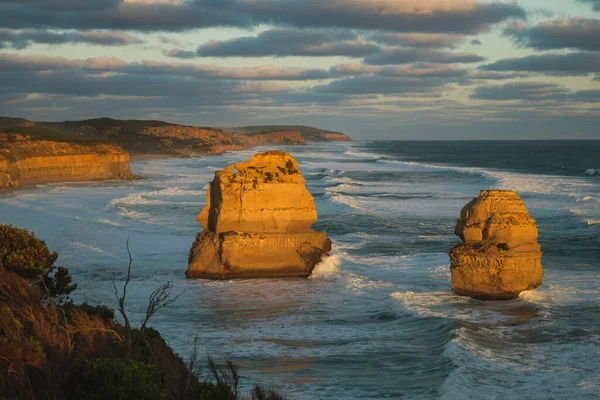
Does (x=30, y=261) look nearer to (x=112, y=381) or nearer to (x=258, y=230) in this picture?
(x=258, y=230)

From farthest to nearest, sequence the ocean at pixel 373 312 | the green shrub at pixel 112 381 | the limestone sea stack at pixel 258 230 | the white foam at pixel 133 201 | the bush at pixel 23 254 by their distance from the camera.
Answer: the white foam at pixel 133 201, the limestone sea stack at pixel 258 230, the bush at pixel 23 254, the ocean at pixel 373 312, the green shrub at pixel 112 381

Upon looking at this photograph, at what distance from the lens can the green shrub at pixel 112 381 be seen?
9.75 m

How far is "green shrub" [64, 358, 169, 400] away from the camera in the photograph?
9750 mm

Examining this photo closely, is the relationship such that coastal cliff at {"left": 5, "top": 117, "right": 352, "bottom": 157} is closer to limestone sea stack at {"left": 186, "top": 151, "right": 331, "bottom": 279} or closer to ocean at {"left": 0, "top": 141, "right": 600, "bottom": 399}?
ocean at {"left": 0, "top": 141, "right": 600, "bottom": 399}

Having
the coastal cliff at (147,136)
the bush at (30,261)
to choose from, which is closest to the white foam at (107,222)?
the bush at (30,261)

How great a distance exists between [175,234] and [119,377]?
24.2 meters

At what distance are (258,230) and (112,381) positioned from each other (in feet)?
47.5

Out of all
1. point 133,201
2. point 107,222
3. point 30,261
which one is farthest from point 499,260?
point 133,201

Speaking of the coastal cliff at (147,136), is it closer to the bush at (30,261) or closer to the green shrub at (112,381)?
the bush at (30,261)

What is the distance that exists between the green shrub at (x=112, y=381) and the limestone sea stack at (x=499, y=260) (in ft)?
37.3

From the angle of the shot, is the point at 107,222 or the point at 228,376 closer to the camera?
the point at 228,376

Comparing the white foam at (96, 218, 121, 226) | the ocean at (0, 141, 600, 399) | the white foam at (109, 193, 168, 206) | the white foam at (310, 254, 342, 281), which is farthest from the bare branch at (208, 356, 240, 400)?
the white foam at (109, 193, 168, 206)

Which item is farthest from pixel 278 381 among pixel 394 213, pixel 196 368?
pixel 394 213

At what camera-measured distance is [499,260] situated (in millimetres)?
19922
